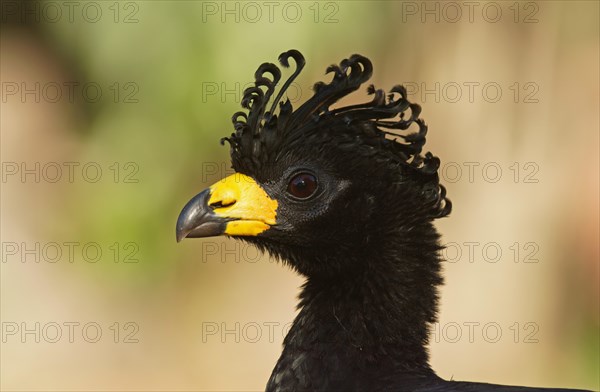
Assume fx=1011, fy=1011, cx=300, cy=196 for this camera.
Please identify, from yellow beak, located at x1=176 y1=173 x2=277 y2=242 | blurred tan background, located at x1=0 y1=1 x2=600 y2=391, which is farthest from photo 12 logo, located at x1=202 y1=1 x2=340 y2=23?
yellow beak, located at x1=176 y1=173 x2=277 y2=242

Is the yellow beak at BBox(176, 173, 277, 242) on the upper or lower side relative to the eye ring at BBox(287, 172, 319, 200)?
lower

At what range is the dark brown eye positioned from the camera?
14.4 ft

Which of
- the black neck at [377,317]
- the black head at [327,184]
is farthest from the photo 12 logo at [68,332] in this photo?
the black neck at [377,317]

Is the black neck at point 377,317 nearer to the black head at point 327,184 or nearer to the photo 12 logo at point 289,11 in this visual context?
the black head at point 327,184

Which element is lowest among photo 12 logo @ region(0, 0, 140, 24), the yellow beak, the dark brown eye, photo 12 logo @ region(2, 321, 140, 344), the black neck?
photo 12 logo @ region(2, 321, 140, 344)

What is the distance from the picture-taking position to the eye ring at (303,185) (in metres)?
4.38

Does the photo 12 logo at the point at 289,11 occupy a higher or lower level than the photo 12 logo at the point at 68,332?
higher

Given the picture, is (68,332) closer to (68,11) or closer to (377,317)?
(68,11)

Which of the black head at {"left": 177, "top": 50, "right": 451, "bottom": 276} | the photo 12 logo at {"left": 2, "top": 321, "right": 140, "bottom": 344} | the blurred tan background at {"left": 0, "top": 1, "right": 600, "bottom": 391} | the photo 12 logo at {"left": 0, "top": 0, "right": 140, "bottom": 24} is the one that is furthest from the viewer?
the photo 12 logo at {"left": 2, "top": 321, "right": 140, "bottom": 344}

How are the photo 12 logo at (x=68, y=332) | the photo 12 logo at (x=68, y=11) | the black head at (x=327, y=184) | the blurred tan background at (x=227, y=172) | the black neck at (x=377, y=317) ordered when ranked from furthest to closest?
the photo 12 logo at (x=68, y=332)
the photo 12 logo at (x=68, y=11)
the blurred tan background at (x=227, y=172)
the black head at (x=327, y=184)
the black neck at (x=377, y=317)

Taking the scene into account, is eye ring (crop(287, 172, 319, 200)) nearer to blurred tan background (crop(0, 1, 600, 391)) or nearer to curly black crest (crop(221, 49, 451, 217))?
curly black crest (crop(221, 49, 451, 217))

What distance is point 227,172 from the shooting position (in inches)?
383

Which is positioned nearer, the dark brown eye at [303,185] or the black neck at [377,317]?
the black neck at [377,317]

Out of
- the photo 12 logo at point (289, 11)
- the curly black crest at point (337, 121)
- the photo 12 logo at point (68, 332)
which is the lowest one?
the photo 12 logo at point (68, 332)
